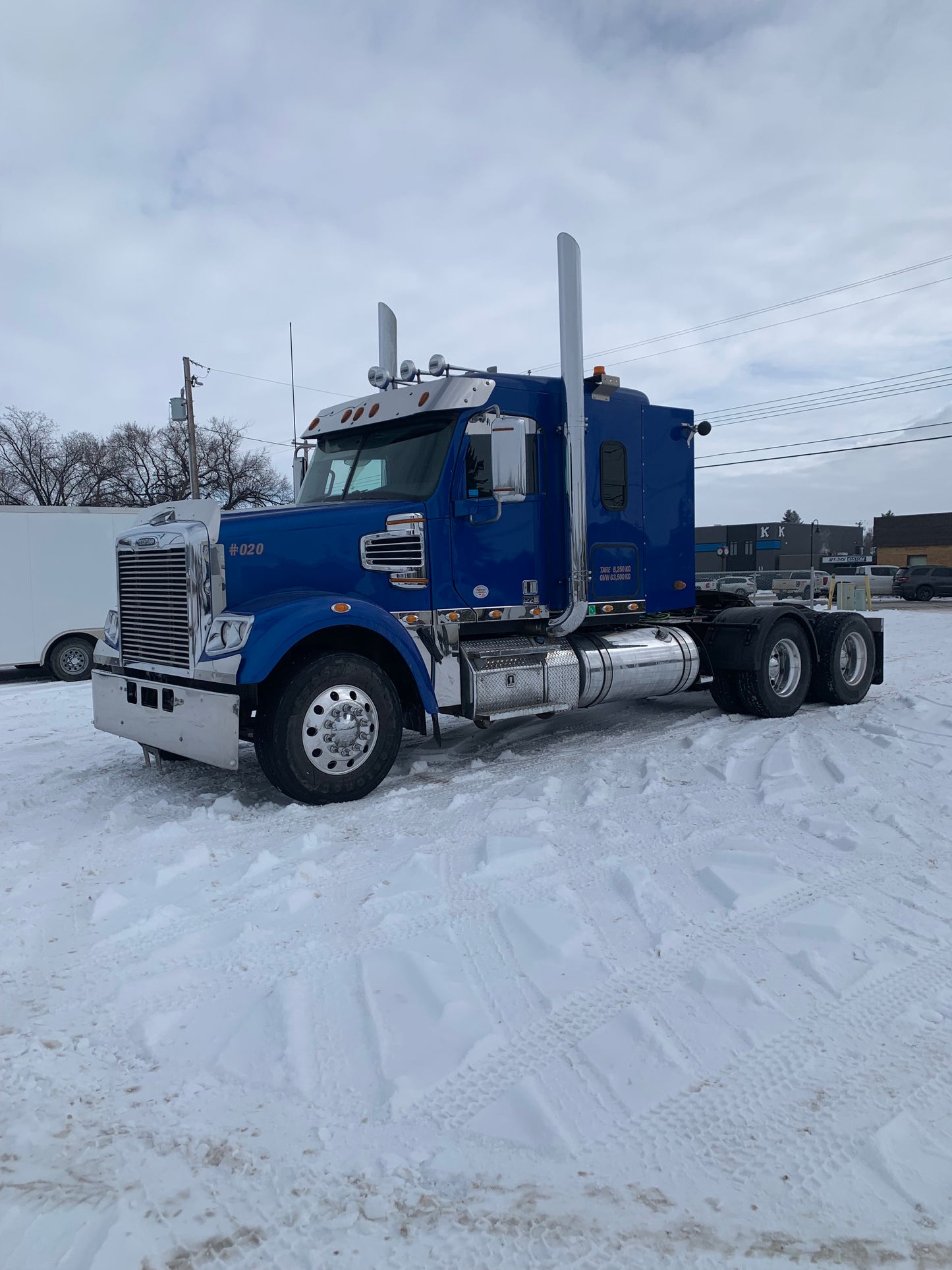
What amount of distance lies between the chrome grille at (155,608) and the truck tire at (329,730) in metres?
0.78

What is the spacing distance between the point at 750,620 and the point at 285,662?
4749mm

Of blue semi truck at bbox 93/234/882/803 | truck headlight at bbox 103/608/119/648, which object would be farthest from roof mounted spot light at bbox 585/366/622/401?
truck headlight at bbox 103/608/119/648

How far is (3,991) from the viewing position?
3330 mm

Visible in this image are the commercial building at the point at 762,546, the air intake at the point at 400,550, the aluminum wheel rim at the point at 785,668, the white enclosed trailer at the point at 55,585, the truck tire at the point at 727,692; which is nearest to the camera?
the air intake at the point at 400,550

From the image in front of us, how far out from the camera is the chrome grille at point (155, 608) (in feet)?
19.3

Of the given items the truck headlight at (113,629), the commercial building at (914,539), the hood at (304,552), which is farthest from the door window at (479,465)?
the commercial building at (914,539)

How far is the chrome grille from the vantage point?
19.3 feet

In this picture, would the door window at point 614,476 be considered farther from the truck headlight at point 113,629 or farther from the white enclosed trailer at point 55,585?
the white enclosed trailer at point 55,585

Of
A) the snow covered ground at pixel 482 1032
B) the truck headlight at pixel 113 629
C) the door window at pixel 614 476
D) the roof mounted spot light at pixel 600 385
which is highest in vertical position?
the roof mounted spot light at pixel 600 385

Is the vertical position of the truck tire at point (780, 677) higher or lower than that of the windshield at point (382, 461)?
lower

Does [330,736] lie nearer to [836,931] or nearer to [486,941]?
[486,941]

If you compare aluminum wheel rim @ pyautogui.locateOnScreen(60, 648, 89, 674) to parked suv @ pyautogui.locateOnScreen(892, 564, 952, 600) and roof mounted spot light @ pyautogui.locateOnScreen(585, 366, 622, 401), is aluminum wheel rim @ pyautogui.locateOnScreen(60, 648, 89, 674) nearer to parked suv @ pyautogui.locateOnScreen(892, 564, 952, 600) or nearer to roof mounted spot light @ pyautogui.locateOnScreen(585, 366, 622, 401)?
roof mounted spot light @ pyautogui.locateOnScreen(585, 366, 622, 401)

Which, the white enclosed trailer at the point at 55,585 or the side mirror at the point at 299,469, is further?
the white enclosed trailer at the point at 55,585

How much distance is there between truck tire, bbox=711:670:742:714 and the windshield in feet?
12.2
